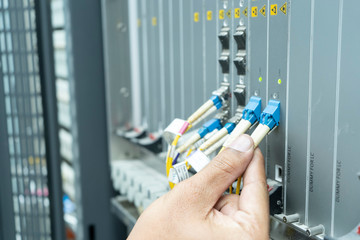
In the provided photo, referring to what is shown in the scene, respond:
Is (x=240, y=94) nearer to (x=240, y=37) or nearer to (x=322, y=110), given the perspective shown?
(x=240, y=37)

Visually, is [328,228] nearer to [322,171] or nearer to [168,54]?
[322,171]

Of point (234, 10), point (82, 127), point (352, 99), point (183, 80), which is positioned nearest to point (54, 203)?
point (82, 127)

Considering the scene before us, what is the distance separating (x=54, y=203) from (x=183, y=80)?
1.72 ft

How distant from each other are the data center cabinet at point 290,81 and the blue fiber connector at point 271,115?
0.01 meters

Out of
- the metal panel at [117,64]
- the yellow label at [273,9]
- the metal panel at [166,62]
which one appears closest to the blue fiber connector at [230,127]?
the yellow label at [273,9]

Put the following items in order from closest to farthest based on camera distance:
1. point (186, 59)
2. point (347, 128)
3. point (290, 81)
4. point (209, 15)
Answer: point (347, 128), point (290, 81), point (209, 15), point (186, 59)

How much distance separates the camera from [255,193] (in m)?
0.75

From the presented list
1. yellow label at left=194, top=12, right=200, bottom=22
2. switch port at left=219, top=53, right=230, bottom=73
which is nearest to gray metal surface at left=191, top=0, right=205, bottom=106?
yellow label at left=194, top=12, right=200, bottom=22

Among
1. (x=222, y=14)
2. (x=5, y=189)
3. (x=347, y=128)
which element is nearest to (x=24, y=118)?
(x=5, y=189)

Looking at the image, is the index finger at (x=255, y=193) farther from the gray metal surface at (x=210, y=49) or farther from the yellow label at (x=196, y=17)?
the yellow label at (x=196, y=17)

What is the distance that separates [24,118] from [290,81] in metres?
0.77

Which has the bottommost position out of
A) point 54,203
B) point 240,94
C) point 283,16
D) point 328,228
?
point 54,203

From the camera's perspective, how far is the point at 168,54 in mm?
1295

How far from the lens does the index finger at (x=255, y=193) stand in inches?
29.0
